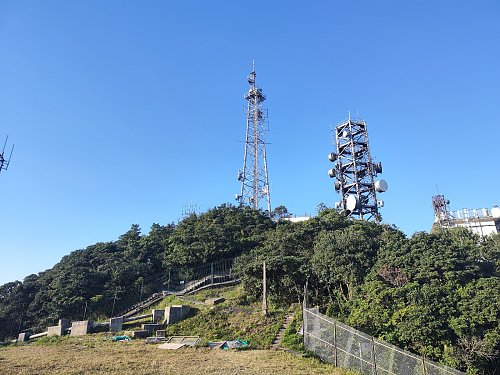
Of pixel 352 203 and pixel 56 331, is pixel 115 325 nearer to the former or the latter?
pixel 56 331

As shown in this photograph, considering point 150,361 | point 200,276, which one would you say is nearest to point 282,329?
point 150,361

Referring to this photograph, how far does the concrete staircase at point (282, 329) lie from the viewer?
18.3m

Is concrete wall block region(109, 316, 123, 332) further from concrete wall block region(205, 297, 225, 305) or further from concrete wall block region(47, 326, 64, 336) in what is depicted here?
concrete wall block region(205, 297, 225, 305)

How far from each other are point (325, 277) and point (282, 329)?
512 cm

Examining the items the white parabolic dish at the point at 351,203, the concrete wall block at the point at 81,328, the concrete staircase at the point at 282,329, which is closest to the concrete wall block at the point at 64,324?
the concrete wall block at the point at 81,328

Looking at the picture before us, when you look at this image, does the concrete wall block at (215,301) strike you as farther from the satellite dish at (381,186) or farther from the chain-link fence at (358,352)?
the satellite dish at (381,186)

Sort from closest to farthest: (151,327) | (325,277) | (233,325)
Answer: (233,325), (151,327), (325,277)

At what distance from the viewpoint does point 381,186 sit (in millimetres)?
44375

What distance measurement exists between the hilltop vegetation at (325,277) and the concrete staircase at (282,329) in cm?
236

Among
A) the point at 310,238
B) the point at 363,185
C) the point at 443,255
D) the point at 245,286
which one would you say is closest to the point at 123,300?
the point at 245,286

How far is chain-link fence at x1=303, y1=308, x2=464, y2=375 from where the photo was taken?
536 inches

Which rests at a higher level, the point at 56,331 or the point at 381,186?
the point at 381,186

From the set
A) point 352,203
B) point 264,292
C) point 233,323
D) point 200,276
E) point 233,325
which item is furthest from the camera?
point 352,203

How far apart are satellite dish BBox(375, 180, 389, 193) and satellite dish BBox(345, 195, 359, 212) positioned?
2.87m
